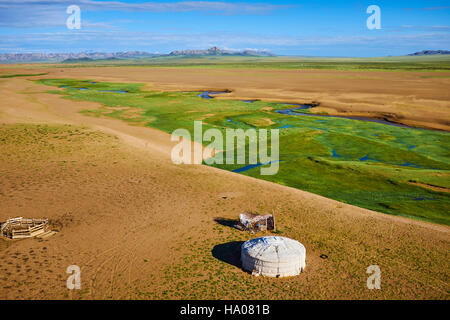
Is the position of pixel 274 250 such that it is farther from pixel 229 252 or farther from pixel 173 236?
pixel 173 236

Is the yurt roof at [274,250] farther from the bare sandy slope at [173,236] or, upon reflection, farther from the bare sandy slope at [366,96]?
the bare sandy slope at [366,96]

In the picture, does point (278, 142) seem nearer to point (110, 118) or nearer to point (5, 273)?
point (110, 118)

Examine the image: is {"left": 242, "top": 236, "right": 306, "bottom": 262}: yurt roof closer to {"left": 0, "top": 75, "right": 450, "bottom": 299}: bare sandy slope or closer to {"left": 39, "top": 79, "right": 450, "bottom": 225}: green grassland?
{"left": 0, "top": 75, "right": 450, "bottom": 299}: bare sandy slope

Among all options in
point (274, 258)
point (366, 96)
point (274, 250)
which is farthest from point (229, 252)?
point (366, 96)

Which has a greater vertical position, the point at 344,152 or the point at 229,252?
the point at 344,152

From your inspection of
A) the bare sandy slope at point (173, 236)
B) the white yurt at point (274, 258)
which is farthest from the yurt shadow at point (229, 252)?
the white yurt at point (274, 258)
